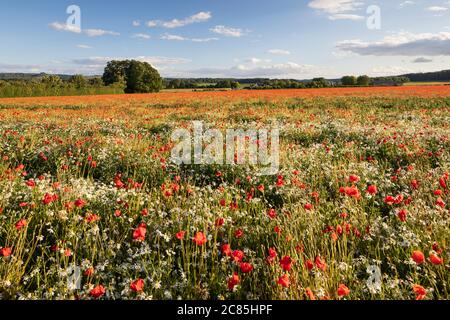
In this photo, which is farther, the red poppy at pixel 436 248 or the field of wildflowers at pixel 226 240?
the red poppy at pixel 436 248

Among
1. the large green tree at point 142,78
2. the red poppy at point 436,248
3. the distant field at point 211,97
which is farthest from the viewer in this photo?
the large green tree at point 142,78

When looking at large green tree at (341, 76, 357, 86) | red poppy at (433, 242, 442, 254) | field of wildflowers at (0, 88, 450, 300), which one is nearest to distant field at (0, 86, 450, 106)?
field of wildflowers at (0, 88, 450, 300)

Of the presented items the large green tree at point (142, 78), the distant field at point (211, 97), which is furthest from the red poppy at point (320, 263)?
the large green tree at point (142, 78)

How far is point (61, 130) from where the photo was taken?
12.2 m

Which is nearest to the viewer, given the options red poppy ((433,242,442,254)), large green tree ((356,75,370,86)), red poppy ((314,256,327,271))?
red poppy ((314,256,327,271))

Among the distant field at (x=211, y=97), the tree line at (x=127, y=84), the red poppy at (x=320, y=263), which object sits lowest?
the red poppy at (x=320, y=263)

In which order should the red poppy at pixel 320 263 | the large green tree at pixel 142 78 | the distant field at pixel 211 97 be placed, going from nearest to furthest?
the red poppy at pixel 320 263 < the distant field at pixel 211 97 < the large green tree at pixel 142 78

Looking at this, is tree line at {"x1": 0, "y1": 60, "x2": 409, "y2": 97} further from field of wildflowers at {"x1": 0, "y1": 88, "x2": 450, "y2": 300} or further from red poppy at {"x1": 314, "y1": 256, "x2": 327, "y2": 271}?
red poppy at {"x1": 314, "y1": 256, "x2": 327, "y2": 271}

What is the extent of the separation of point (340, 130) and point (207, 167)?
20.8ft

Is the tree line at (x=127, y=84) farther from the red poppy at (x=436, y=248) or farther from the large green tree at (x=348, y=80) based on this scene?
the red poppy at (x=436, y=248)
